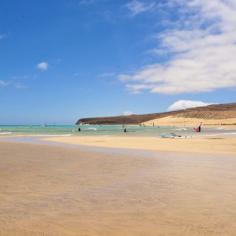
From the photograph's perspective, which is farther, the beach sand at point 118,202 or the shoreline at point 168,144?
the shoreline at point 168,144

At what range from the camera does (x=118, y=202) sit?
27.6 ft

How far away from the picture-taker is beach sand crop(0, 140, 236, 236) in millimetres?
6473

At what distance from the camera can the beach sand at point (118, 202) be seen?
6.47 m

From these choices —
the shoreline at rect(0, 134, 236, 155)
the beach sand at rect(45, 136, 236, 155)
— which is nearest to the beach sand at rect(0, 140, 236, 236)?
the shoreline at rect(0, 134, 236, 155)

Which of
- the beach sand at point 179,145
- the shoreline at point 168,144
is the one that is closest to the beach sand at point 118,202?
the shoreline at point 168,144

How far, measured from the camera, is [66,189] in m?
10.0

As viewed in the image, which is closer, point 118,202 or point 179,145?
point 118,202

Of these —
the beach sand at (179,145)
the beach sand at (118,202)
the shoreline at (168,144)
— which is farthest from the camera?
the beach sand at (179,145)

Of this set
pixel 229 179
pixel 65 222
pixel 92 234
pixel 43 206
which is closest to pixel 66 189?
pixel 43 206

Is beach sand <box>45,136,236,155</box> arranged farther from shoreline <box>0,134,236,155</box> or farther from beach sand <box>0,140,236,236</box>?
beach sand <box>0,140,236,236</box>

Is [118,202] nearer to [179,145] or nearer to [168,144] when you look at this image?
[179,145]

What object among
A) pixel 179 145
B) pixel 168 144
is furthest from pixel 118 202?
pixel 168 144

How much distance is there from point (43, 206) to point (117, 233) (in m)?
2.39

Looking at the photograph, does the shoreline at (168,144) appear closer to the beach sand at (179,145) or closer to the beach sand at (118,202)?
the beach sand at (179,145)
